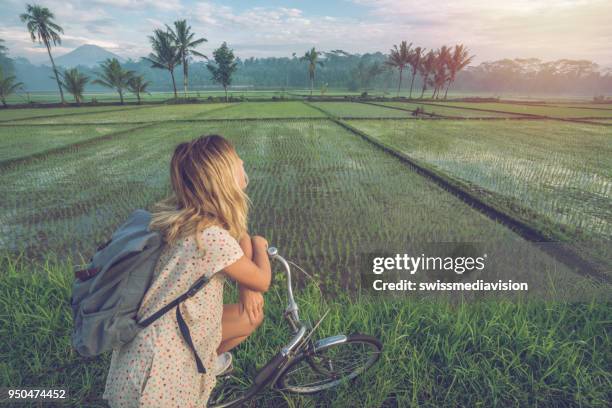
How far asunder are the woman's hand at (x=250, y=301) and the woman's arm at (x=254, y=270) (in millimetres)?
138

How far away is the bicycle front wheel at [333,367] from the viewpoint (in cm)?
180

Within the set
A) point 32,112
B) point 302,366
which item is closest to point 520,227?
point 302,366

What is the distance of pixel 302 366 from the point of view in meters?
1.95

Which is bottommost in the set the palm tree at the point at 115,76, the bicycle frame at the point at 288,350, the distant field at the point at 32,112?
the distant field at the point at 32,112

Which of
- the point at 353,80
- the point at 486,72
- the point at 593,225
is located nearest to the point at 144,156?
the point at 593,225

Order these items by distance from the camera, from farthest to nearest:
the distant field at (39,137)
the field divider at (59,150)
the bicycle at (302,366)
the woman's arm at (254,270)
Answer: the distant field at (39,137)
the field divider at (59,150)
the bicycle at (302,366)
the woman's arm at (254,270)

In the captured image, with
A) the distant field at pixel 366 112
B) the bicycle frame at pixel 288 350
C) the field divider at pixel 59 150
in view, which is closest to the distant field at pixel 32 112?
the field divider at pixel 59 150

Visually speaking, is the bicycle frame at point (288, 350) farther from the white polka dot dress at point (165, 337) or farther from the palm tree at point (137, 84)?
the palm tree at point (137, 84)

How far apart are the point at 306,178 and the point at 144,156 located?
5360 millimetres

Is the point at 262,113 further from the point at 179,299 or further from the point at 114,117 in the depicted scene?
the point at 179,299

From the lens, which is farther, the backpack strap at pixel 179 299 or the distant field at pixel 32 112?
the distant field at pixel 32 112

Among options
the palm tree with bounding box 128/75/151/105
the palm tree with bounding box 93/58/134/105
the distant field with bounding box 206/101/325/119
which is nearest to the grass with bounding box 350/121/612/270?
the distant field with bounding box 206/101/325/119

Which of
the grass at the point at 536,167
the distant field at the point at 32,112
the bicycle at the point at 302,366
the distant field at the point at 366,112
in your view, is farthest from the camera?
the distant field at the point at 366,112

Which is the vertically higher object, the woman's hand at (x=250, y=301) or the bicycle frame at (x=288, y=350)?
the woman's hand at (x=250, y=301)
